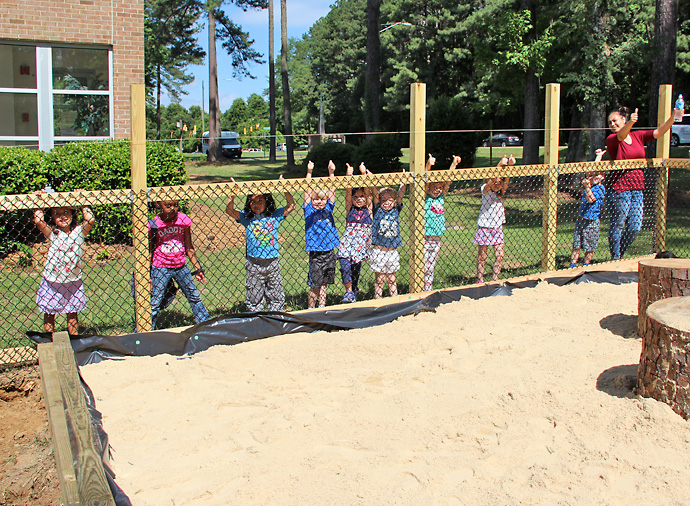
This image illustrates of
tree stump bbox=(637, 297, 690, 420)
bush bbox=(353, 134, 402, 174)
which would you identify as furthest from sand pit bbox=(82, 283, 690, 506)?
bush bbox=(353, 134, 402, 174)

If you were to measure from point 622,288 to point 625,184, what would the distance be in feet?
4.98

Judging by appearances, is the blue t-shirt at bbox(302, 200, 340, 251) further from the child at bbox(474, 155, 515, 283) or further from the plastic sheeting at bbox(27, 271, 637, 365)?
the child at bbox(474, 155, 515, 283)

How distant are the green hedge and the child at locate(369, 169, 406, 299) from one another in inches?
144

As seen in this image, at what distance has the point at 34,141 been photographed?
10977mm

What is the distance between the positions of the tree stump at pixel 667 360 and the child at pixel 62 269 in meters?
4.06

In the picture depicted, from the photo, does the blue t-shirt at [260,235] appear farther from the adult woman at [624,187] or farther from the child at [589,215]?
the adult woman at [624,187]

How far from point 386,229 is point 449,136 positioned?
14930 millimetres

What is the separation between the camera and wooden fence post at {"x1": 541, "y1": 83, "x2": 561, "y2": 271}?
22.4ft

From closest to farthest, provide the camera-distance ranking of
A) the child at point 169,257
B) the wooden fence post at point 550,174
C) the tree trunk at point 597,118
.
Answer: the child at point 169,257 → the wooden fence post at point 550,174 → the tree trunk at point 597,118

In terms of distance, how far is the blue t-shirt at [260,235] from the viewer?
5820mm

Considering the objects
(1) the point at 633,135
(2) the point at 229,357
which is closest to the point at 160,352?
(2) the point at 229,357

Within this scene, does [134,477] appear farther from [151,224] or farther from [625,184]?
[625,184]

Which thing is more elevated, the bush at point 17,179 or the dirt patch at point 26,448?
the bush at point 17,179

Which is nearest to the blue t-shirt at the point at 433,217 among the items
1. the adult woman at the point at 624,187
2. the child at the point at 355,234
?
the child at the point at 355,234
